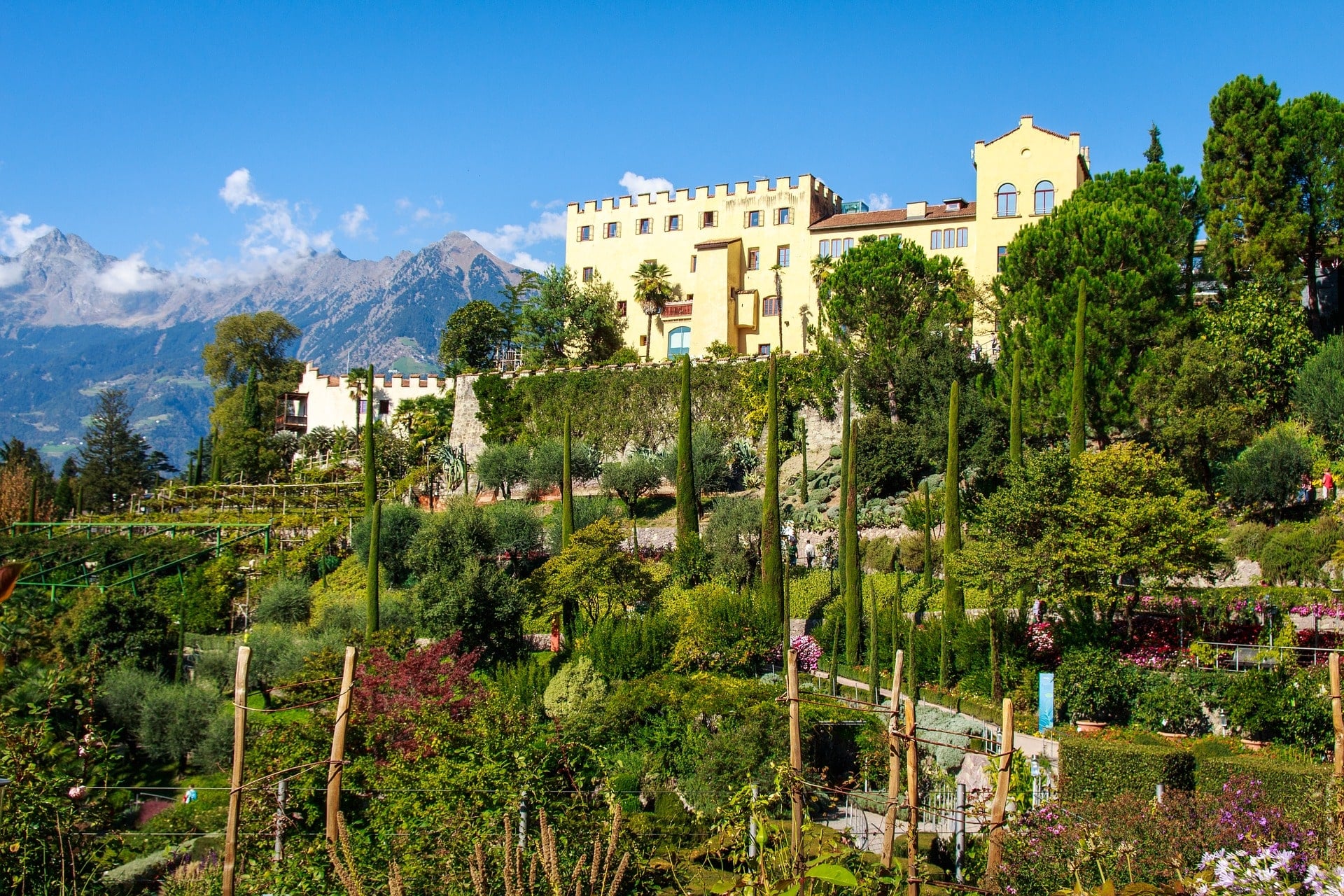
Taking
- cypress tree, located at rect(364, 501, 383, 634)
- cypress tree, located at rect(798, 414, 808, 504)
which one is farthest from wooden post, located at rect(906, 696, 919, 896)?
cypress tree, located at rect(798, 414, 808, 504)

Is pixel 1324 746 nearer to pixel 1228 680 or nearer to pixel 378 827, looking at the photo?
pixel 1228 680

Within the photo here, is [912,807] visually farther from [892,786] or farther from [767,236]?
[767,236]

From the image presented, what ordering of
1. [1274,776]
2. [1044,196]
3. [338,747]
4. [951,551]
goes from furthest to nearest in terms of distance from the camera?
1. [1044,196]
2. [951,551]
3. [1274,776]
4. [338,747]

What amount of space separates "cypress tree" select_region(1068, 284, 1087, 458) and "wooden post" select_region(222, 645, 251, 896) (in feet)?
67.6

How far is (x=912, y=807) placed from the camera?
24.1 ft

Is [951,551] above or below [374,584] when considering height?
above

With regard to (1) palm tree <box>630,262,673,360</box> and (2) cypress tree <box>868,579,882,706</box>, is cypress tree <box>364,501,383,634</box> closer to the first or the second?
(2) cypress tree <box>868,579,882,706</box>

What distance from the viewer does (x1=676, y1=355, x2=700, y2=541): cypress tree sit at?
30.9m

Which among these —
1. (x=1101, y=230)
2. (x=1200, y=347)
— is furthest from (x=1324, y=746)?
(x=1101, y=230)

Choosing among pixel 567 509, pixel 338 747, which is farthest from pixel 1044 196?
pixel 338 747

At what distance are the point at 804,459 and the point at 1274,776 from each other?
24.3m

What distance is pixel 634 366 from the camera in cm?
4344

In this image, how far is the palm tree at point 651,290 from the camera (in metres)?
47.2

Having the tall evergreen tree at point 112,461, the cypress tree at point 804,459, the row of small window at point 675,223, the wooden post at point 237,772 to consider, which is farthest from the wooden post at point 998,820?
the tall evergreen tree at point 112,461
